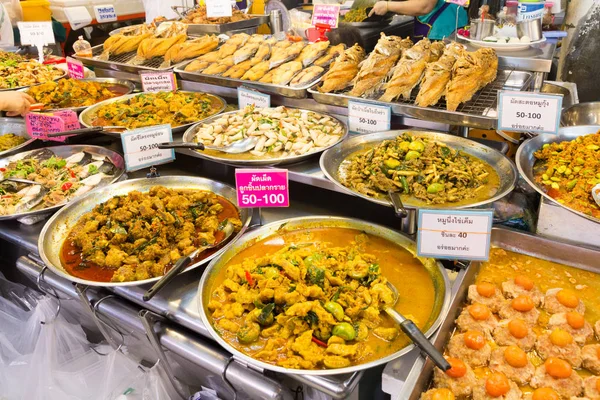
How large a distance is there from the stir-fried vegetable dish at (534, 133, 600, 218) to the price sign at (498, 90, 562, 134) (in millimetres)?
172

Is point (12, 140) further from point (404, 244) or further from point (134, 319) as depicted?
point (404, 244)

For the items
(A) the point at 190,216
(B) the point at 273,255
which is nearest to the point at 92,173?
(A) the point at 190,216

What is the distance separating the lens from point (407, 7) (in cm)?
531

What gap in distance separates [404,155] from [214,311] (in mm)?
1252

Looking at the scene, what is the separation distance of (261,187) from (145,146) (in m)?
0.91

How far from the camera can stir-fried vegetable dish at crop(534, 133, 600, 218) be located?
2.12 metres

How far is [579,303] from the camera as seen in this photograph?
185 cm

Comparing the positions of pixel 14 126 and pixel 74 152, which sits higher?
pixel 14 126

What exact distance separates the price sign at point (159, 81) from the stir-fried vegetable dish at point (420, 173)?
5.99 feet

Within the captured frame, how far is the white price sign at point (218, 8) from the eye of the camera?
15.8 ft

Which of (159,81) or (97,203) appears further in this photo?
(159,81)

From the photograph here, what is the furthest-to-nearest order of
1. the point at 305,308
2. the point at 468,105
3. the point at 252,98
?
the point at 252,98, the point at 468,105, the point at 305,308

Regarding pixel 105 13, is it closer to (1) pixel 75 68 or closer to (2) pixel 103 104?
(1) pixel 75 68

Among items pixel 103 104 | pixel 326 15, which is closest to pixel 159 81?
pixel 103 104
